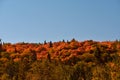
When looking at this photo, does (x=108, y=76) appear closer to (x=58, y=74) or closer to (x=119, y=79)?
(x=119, y=79)

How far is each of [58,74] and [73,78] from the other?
7045mm

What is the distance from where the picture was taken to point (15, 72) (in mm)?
167375

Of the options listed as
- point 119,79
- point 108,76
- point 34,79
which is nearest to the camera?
point 119,79

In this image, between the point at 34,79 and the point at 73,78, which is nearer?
the point at 34,79

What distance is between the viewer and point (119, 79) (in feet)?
343

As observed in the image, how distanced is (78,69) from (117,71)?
210 feet

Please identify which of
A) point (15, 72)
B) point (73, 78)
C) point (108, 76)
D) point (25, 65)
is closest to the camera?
point (108, 76)

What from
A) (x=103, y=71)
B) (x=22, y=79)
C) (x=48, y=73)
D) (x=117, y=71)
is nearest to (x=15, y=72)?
(x=22, y=79)

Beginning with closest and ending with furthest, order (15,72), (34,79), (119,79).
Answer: (119,79)
(34,79)
(15,72)

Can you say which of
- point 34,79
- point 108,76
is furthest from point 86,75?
point 108,76

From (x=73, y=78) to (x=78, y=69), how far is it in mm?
19658

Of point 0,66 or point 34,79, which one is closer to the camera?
point 34,79

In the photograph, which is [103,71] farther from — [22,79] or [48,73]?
[22,79]

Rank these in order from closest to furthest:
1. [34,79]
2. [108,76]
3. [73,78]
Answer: [108,76] → [34,79] → [73,78]
